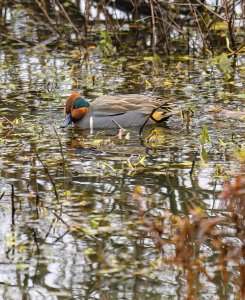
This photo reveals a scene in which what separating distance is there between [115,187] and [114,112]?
2.48 meters

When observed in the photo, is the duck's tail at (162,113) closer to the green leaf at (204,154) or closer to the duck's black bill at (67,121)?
the duck's black bill at (67,121)

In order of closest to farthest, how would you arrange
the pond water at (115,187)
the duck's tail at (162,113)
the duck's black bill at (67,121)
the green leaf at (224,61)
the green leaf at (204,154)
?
the pond water at (115,187)
the green leaf at (204,154)
the duck's black bill at (67,121)
the duck's tail at (162,113)
the green leaf at (224,61)

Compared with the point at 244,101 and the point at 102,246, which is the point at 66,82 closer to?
the point at 244,101

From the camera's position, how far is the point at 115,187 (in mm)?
7645

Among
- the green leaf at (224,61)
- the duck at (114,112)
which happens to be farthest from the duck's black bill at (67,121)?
the green leaf at (224,61)

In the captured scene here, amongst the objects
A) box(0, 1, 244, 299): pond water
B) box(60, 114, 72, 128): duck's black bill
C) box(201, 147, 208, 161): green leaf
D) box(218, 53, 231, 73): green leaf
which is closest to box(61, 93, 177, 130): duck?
box(60, 114, 72, 128): duck's black bill

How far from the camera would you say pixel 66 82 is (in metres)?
11.8

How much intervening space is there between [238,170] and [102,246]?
1973 millimetres

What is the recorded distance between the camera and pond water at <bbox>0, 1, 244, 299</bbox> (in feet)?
19.2

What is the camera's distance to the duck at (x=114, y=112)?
32.7 feet

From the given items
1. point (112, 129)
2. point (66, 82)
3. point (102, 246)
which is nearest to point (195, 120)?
point (112, 129)

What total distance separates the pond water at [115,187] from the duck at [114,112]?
181mm

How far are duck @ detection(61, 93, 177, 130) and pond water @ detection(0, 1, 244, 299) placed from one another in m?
0.18

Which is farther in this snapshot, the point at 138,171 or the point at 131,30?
the point at 131,30
